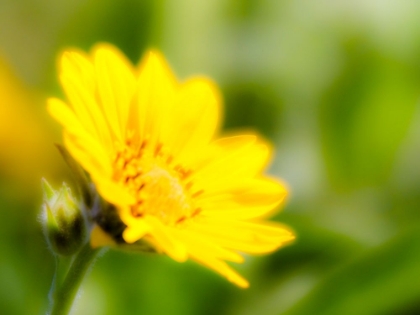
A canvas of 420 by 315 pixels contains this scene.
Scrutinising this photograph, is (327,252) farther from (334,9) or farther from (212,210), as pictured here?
(334,9)

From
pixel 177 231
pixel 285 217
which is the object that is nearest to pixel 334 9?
pixel 285 217

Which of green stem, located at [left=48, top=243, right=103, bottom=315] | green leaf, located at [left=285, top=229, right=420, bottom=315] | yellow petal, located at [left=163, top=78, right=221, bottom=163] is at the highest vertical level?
yellow petal, located at [left=163, top=78, right=221, bottom=163]

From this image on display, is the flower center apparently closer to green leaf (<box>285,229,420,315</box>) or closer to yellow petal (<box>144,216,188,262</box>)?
yellow petal (<box>144,216,188,262</box>)

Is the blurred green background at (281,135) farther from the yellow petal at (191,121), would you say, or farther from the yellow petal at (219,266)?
the yellow petal at (219,266)

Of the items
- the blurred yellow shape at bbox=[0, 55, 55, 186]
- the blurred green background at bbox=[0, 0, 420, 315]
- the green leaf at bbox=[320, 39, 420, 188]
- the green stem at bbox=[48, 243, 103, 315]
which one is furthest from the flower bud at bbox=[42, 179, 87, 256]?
the green leaf at bbox=[320, 39, 420, 188]

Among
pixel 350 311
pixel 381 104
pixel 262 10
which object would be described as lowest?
pixel 350 311

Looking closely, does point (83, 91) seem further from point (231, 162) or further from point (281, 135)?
point (281, 135)

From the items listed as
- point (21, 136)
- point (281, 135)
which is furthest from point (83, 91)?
point (281, 135)

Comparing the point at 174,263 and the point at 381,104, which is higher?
the point at 381,104
